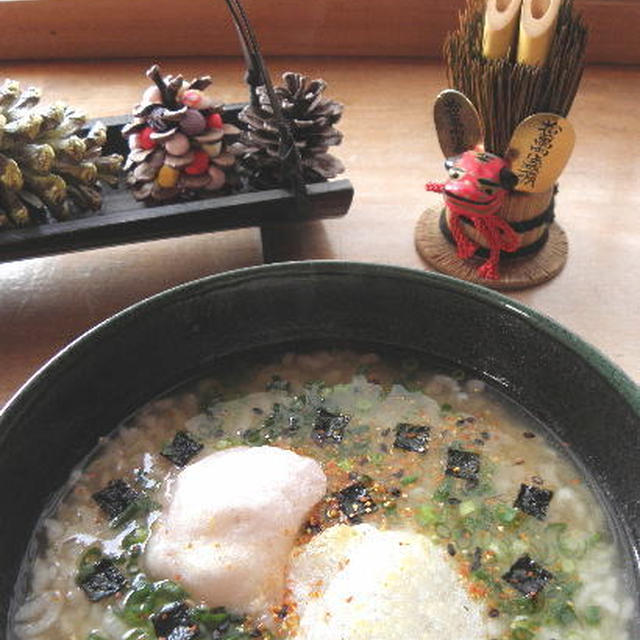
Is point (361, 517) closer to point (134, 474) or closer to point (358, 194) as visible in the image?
point (134, 474)

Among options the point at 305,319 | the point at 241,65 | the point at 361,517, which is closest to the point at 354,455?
the point at 361,517

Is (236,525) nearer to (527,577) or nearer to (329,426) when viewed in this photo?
(329,426)

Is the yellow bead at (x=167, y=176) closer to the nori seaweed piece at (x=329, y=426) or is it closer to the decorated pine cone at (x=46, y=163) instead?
the decorated pine cone at (x=46, y=163)

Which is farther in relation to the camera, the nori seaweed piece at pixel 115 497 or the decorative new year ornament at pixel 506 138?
the decorative new year ornament at pixel 506 138

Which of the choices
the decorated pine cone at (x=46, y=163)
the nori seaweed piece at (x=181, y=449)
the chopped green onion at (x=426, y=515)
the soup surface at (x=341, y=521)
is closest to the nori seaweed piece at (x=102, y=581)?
the soup surface at (x=341, y=521)

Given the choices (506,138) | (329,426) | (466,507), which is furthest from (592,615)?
(506,138)

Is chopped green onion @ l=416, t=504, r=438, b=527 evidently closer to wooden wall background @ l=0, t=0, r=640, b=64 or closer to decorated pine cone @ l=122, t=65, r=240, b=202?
decorated pine cone @ l=122, t=65, r=240, b=202

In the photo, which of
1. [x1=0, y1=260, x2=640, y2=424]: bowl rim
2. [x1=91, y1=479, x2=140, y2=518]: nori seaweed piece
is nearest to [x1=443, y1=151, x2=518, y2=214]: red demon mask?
[x1=0, y1=260, x2=640, y2=424]: bowl rim
